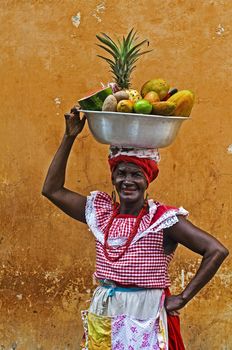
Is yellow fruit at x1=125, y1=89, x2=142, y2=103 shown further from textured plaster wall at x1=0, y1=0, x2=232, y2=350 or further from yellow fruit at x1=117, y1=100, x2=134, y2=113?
textured plaster wall at x1=0, y1=0, x2=232, y2=350

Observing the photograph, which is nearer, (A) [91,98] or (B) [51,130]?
(A) [91,98]

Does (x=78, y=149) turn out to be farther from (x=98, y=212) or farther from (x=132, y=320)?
(x=132, y=320)

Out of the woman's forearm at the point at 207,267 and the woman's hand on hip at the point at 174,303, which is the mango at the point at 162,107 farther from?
the woman's hand on hip at the point at 174,303

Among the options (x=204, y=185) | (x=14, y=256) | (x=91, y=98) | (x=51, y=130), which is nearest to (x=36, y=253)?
(x=14, y=256)

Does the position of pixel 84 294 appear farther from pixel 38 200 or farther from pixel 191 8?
pixel 191 8

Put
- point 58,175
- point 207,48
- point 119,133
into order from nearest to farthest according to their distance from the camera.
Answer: point 119,133 < point 58,175 < point 207,48

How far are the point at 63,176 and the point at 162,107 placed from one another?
0.71 m

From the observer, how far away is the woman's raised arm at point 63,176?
4.05 meters

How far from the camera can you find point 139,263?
12.5 ft

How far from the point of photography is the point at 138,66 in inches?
217

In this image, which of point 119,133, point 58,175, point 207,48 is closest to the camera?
point 119,133

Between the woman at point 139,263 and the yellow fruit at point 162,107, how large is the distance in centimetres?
24

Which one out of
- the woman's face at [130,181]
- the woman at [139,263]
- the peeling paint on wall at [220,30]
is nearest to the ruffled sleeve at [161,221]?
the woman at [139,263]

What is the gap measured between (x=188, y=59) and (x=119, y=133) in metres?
Answer: 1.95
